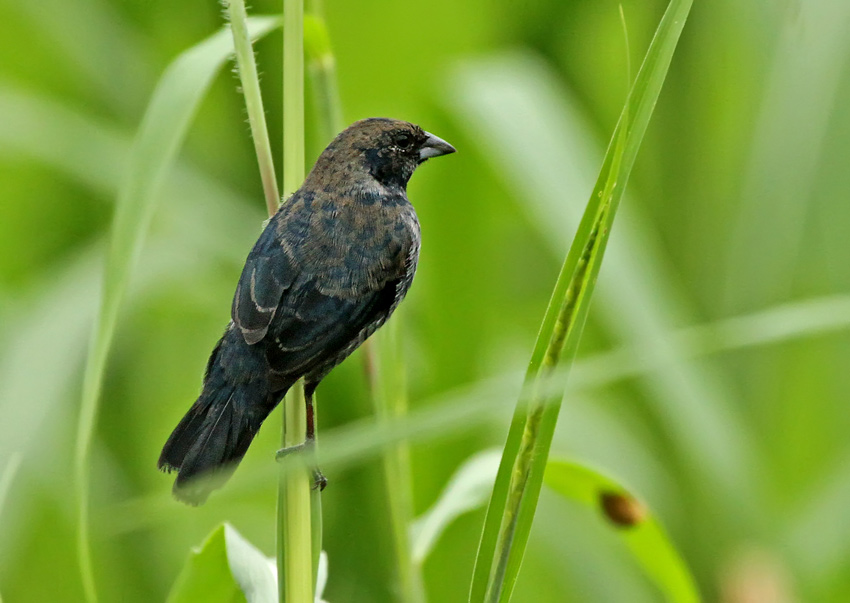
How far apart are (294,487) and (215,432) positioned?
15cm

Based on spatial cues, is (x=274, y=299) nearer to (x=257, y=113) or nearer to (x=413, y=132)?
(x=257, y=113)

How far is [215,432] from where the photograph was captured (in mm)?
1261

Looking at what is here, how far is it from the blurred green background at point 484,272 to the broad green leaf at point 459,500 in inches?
8.2

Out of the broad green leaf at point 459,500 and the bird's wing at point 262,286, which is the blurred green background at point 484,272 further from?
the bird's wing at point 262,286

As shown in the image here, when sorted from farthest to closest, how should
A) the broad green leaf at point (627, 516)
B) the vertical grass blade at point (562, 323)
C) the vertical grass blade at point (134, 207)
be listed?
the broad green leaf at point (627, 516), the vertical grass blade at point (134, 207), the vertical grass blade at point (562, 323)

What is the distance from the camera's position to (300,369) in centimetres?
135

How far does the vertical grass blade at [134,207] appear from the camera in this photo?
1.13 meters

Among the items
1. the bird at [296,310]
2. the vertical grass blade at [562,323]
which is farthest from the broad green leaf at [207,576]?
the vertical grass blade at [562,323]

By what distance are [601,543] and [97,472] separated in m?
1.36

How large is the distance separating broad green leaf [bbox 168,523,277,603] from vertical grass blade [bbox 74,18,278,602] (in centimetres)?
13

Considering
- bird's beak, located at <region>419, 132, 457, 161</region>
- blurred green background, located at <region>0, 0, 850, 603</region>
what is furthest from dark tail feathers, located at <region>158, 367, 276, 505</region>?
blurred green background, located at <region>0, 0, 850, 603</region>

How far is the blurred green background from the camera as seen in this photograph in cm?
222

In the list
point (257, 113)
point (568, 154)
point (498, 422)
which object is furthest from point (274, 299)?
point (498, 422)

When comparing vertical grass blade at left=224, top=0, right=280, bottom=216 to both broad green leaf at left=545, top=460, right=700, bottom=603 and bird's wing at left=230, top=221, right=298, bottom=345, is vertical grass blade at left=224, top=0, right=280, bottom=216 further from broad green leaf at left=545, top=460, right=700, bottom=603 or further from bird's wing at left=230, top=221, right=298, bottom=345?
broad green leaf at left=545, top=460, right=700, bottom=603
